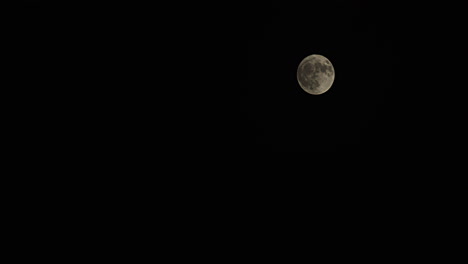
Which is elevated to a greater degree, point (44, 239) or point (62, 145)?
point (62, 145)

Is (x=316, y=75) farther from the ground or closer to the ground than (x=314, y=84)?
farther from the ground

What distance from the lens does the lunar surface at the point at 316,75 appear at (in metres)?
4.59

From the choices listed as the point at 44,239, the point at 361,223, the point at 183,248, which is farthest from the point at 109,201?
the point at 361,223

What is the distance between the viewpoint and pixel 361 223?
4.73 meters

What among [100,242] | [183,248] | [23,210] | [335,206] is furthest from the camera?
[335,206]

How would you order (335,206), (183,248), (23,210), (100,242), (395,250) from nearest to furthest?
(23,210) → (100,242) → (183,248) → (395,250) → (335,206)

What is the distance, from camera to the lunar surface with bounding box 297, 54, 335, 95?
4.59 meters

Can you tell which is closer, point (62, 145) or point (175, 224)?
point (62, 145)

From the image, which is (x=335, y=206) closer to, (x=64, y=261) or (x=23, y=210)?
(x=64, y=261)

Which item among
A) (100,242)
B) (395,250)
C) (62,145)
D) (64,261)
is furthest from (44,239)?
(395,250)

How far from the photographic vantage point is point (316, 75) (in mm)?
4578

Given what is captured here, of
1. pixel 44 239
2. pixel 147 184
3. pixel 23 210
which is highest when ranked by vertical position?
pixel 147 184

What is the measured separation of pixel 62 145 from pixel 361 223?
170 inches

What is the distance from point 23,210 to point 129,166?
127cm
